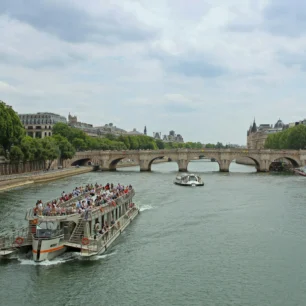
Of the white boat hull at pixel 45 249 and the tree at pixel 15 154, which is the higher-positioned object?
the tree at pixel 15 154

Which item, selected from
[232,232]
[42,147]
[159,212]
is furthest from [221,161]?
[232,232]

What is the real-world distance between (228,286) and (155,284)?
3.92 m

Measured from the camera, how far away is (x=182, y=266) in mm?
28406

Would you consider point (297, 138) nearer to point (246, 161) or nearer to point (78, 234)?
point (246, 161)

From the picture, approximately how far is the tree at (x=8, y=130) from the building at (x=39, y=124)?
76.1 metres

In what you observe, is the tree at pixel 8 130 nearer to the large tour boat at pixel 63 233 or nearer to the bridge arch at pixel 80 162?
the bridge arch at pixel 80 162

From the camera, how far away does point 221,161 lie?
108812mm

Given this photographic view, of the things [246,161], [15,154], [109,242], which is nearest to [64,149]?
[15,154]

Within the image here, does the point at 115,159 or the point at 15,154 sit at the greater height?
the point at 15,154

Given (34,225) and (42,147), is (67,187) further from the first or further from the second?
(34,225)

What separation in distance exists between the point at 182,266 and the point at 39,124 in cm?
13817

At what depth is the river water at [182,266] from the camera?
2375cm

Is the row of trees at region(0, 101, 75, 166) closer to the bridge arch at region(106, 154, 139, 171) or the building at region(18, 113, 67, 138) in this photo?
the bridge arch at region(106, 154, 139, 171)

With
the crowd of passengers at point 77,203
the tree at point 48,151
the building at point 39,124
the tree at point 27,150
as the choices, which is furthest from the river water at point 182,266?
the building at point 39,124
